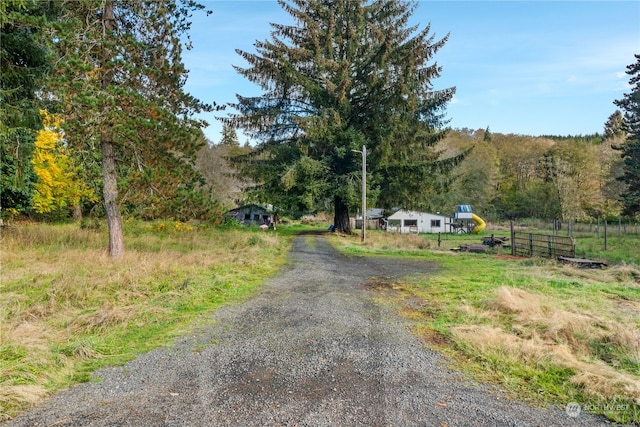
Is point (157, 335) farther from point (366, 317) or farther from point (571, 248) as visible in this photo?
point (571, 248)

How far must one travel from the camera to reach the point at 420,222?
42281mm

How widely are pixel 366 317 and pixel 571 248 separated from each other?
12.1m

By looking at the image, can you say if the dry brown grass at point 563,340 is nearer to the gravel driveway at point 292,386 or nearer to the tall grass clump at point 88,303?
the gravel driveway at point 292,386

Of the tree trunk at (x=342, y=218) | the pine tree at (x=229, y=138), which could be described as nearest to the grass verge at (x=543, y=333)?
the tree trunk at (x=342, y=218)

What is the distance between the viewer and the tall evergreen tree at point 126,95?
26.7ft

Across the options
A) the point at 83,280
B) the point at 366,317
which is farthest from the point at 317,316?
the point at 83,280

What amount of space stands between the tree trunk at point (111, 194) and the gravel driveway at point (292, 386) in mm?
6185

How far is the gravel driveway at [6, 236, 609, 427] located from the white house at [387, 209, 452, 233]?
37.1m

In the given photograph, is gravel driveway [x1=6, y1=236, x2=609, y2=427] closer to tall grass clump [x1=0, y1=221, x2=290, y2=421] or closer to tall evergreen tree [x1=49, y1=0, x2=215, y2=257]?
tall grass clump [x1=0, y1=221, x2=290, y2=421]

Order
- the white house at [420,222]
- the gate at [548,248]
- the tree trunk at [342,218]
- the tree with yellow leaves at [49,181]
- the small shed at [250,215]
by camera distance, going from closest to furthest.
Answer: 1. the gate at [548,248]
2. the tree with yellow leaves at [49,181]
3. the tree trunk at [342,218]
4. the white house at [420,222]
5. the small shed at [250,215]

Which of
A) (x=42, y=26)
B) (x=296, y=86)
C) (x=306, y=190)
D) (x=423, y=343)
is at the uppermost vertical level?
(x=296, y=86)

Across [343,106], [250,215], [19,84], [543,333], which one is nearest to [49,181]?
[19,84]

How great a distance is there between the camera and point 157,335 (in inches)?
199

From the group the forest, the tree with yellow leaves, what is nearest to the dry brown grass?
the forest
